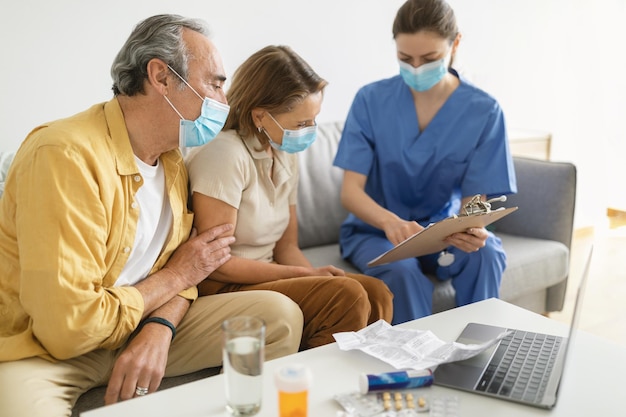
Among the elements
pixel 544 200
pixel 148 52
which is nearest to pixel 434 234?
pixel 148 52

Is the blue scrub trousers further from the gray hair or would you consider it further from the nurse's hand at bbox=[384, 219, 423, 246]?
the gray hair

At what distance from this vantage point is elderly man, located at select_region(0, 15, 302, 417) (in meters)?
1.18

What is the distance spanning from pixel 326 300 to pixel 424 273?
58 cm

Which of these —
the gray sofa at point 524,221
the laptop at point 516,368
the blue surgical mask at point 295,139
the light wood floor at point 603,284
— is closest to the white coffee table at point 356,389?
the laptop at point 516,368

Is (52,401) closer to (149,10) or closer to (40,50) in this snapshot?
(40,50)

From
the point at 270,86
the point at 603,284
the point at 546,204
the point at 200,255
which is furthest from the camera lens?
the point at 603,284

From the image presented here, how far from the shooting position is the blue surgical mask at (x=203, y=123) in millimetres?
1420

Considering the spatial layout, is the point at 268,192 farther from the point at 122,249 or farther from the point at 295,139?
the point at 122,249

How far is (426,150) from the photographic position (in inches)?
78.4

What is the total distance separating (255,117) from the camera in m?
1.69

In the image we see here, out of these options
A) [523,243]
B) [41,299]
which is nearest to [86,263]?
[41,299]

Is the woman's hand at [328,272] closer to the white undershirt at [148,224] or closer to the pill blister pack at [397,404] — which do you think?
the white undershirt at [148,224]

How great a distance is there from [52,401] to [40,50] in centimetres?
114

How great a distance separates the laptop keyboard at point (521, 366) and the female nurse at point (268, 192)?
40cm
